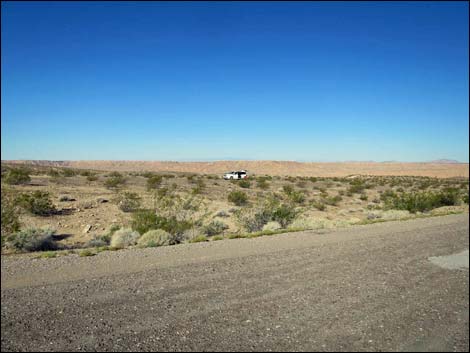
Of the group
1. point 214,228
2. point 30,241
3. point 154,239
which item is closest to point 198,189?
point 214,228

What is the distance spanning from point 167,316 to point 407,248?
343 inches

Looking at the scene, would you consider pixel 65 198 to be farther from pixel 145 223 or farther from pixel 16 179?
pixel 145 223

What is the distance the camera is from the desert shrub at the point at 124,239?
14.9 metres

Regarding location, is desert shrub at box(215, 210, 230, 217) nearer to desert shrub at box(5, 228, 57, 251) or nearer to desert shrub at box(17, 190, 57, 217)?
desert shrub at box(17, 190, 57, 217)

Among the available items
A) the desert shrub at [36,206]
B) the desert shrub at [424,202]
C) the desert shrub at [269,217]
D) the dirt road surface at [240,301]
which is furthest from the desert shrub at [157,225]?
the desert shrub at [424,202]

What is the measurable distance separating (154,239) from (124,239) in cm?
129

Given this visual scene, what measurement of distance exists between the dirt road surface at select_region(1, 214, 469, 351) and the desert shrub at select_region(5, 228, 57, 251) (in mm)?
1905

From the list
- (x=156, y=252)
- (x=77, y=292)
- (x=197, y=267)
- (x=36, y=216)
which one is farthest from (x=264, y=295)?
(x=36, y=216)

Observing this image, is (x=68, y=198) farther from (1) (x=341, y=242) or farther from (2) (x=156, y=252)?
(1) (x=341, y=242)

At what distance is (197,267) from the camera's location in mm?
10469

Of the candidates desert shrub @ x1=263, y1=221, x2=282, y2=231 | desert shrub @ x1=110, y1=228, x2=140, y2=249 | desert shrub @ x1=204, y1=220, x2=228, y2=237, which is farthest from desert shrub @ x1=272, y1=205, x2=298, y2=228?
desert shrub @ x1=110, y1=228, x2=140, y2=249

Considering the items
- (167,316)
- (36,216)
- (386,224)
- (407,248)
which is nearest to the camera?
(167,316)

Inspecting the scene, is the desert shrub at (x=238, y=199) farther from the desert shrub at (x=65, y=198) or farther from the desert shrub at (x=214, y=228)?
the desert shrub at (x=65, y=198)

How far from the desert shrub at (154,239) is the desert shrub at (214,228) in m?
3.50
